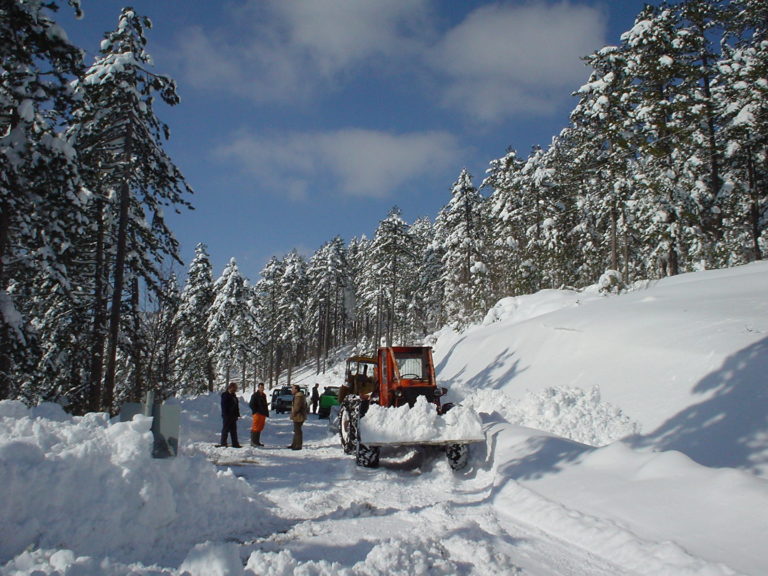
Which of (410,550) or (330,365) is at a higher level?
(330,365)

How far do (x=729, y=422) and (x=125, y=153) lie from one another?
16.6 meters

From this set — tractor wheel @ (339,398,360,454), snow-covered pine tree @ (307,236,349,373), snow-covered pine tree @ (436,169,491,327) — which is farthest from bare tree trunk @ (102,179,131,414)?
snow-covered pine tree @ (307,236,349,373)

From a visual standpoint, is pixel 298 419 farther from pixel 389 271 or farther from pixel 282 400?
pixel 389 271

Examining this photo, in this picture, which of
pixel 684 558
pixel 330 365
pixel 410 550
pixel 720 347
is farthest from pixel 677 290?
pixel 330 365

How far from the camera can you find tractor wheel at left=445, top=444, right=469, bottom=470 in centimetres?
980

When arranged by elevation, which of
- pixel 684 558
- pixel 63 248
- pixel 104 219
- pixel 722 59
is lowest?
pixel 684 558

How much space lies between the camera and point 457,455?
9805 millimetres

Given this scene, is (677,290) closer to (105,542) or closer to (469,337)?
(469,337)

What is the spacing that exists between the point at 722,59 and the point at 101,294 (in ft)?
87.8

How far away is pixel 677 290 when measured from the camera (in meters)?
16.6

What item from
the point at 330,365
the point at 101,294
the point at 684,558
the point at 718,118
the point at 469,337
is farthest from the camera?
the point at 330,365

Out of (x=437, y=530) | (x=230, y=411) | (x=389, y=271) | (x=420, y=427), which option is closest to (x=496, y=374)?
(x=420, y=427)

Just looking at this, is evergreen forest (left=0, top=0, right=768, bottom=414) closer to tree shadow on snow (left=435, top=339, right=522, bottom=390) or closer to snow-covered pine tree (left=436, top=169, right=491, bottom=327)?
snow-covered pine tree (left=436, top=169, right=491, bottom=327)

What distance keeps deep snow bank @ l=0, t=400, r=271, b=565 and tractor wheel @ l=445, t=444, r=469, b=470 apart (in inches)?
162
